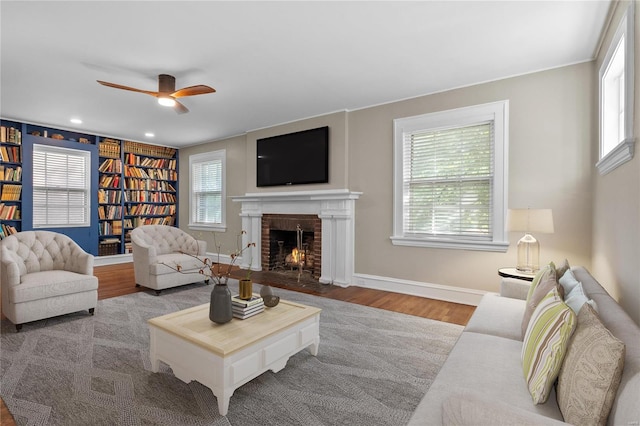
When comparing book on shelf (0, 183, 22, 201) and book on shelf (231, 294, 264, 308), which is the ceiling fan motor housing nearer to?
book on shelf (231, 294, 264, 308)

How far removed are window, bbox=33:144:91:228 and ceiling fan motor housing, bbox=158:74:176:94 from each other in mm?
3692

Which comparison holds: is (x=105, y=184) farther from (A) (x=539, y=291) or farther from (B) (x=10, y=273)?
(A) (x=539, y=291)

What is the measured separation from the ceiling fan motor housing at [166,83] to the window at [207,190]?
10.5 feet

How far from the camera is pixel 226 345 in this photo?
71.7 inches

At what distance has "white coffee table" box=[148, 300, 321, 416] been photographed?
1.80m

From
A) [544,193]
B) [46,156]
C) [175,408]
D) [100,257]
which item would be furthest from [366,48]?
[100,257]

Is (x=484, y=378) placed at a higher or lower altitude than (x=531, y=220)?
lower

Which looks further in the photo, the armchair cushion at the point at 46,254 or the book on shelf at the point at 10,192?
the book on shelf at the point at 10,192

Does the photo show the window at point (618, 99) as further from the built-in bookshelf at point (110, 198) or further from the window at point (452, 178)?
the built-in bookshelf at point (110, 198)

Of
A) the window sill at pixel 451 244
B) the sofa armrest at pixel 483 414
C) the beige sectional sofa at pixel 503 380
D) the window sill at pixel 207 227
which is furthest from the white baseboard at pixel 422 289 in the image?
the window sill at pixel 207 227

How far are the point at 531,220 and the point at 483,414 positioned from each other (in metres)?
2.54

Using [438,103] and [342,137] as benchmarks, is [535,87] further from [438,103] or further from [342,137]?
[342,137]

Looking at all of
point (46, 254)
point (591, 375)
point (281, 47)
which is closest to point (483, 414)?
point (591, 375)

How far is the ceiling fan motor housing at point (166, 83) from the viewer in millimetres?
3457
